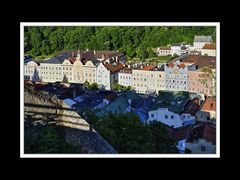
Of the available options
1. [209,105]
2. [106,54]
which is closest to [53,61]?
[106,54]

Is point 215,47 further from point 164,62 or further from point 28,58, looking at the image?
point 28,58

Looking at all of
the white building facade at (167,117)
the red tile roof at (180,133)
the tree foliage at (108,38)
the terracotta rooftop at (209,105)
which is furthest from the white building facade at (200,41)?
the red tile roof at (180,133)

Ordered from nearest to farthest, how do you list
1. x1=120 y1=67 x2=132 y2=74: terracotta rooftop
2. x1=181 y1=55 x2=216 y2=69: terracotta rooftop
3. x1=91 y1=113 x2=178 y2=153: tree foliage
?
x1=181 y1=55 x2=216 y2=69: terracotta rooftop → x1=91 y1=113 x2=178 y2=153: tree foliage → x1=120 y1=67 x2=132 y2=74: terracotta rooftop

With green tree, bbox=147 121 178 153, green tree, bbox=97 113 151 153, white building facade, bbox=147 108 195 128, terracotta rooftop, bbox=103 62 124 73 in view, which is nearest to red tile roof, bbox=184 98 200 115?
white building facade, bbox=147 108 195 128

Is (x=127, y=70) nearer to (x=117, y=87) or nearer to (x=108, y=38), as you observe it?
(x=117, y=87)

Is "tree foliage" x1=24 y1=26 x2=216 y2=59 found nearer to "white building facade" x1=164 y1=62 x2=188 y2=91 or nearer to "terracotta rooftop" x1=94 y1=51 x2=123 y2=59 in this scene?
"terracotta rooftop" x1=94 y1=51 x2=123 y2=59

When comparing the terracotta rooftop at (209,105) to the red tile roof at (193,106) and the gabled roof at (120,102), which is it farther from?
the gabled roof at (120,102)
